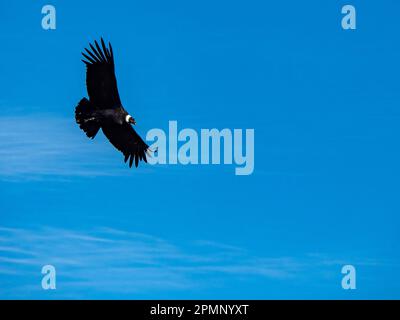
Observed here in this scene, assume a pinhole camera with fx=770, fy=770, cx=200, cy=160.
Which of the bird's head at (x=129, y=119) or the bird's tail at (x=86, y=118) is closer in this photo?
the bird's tail at (x=86, y=118)

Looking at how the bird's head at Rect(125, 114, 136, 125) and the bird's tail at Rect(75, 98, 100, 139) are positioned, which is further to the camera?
the bird's head at Rect(125, 114, 136, 125)

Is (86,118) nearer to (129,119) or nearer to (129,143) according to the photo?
(129,119)

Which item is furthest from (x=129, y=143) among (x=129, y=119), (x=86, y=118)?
(x=86, y=118)

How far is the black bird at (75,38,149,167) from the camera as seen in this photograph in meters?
13.7

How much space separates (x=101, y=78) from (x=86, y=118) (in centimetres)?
95

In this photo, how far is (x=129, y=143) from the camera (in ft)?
50.4

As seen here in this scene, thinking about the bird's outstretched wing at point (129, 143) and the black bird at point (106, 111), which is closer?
the black bird at point (106, 111)

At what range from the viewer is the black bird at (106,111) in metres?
13.7

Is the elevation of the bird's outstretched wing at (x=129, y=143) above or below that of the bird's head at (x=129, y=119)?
below
